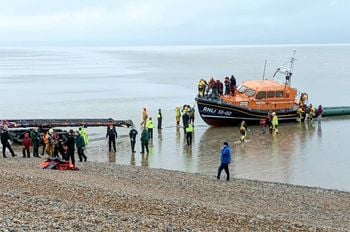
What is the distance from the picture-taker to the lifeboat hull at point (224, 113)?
2922 cm

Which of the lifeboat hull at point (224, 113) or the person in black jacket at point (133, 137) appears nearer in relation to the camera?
the person in black jacket at point (133, 137)

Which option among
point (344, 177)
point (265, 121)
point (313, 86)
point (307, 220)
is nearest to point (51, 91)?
point (313, 86)

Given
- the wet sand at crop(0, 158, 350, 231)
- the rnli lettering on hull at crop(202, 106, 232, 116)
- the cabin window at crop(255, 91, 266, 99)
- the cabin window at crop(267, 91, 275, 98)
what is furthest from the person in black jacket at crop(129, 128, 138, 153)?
the cabin window at crop(267, 91, 275, 98)

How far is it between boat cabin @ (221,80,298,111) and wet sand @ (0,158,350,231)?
42.9 feet

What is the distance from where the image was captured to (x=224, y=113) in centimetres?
2931

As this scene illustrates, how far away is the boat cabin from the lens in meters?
29.9

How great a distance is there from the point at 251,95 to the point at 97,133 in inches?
333

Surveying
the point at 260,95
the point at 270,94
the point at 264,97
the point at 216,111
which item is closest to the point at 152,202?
the point at 216,111

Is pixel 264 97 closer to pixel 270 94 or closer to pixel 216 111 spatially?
pixel 270 94

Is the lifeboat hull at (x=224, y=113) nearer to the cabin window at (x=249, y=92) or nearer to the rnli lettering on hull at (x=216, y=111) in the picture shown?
the rnli lettering on hull at (x=216, y=111)

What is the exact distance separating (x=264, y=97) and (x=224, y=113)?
2476 mm

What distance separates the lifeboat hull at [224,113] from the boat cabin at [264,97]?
37cm

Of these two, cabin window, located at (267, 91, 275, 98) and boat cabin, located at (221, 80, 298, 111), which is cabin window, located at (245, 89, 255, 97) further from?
cabin window, located at (267, 91, 275, 98)

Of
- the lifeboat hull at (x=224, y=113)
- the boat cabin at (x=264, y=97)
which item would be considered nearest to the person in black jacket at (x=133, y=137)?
the lifeboat hull at (x=224, y=113)
